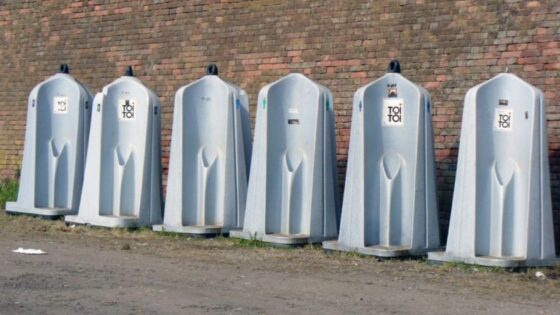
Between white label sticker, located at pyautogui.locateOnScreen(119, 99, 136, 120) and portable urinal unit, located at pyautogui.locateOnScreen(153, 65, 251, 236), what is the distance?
795mm

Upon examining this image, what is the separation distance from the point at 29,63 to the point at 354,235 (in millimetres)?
8187

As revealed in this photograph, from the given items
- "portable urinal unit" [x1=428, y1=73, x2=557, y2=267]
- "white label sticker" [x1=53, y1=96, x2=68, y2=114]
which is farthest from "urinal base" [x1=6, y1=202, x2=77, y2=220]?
"portable urinal unit" [x1=428, y1=73, x2=557, y2=267]

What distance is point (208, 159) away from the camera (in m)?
12.9

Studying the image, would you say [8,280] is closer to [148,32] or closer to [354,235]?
[354,235]

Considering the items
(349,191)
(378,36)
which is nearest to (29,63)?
(378,36)

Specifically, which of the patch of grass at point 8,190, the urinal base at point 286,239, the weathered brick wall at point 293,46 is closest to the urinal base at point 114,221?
the urinal base at point 286,239

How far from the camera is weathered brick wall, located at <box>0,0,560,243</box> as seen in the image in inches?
482

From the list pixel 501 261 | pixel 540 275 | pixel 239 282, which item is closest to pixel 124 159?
pixel 239 282

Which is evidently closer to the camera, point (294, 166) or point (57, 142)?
point (294, 166)

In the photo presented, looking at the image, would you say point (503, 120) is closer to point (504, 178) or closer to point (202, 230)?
point (504, 178)

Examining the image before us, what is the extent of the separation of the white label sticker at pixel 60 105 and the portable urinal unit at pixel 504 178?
5716 mm

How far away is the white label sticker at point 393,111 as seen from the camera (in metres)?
11.3

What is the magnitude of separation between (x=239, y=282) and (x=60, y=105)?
5.47 meters

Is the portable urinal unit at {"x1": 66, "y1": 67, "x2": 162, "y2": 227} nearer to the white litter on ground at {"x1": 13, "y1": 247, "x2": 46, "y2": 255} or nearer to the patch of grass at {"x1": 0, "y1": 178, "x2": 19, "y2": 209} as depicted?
the white litter on ground at {"x1": 13, "y1": 247, "x2": 46, "y2": 255}
